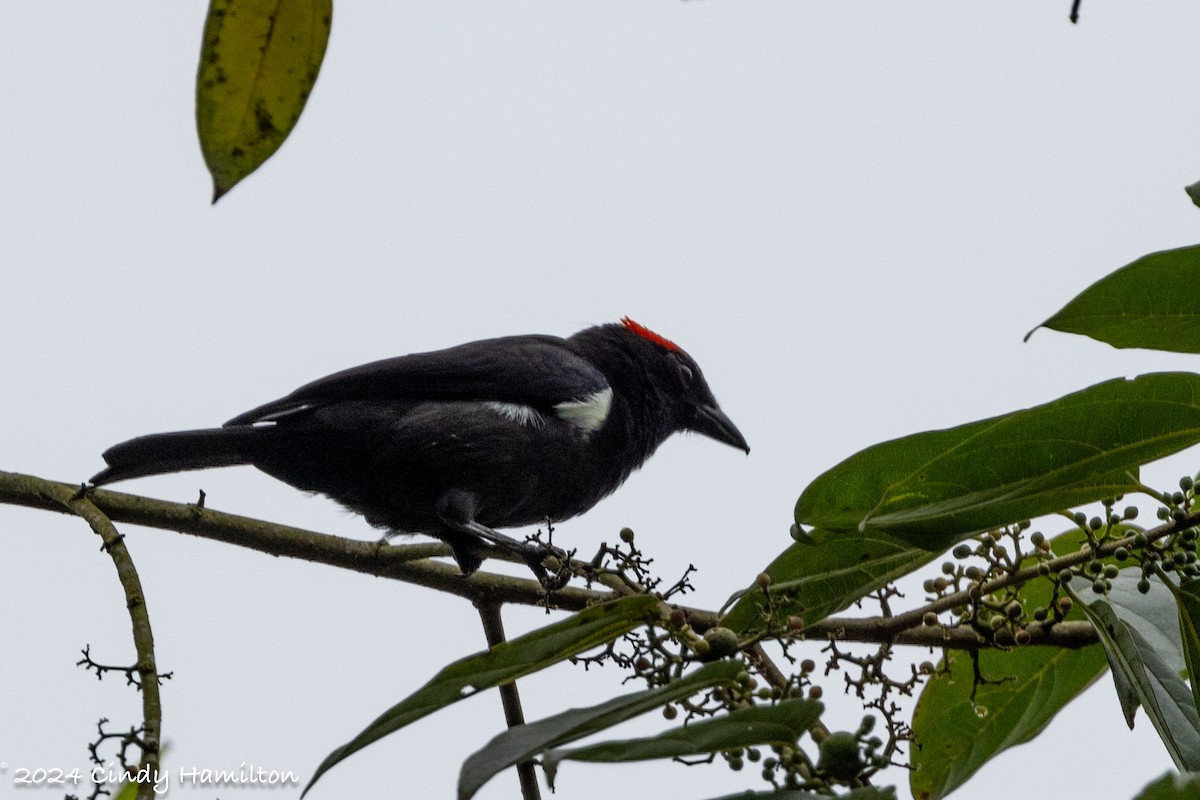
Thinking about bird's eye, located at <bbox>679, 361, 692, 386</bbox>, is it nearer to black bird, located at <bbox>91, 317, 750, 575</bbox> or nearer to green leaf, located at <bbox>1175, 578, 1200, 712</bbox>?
black bird, located at <bbox>91, 317, 750, 575</bbox>

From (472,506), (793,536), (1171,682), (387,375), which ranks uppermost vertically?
(387,375)

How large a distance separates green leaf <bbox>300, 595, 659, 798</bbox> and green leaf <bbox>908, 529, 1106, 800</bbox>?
2.93 feet

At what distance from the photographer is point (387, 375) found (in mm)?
4645

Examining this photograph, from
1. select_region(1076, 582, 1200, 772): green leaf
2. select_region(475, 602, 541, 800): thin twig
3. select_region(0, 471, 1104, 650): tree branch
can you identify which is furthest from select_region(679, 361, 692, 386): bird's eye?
select_region(1076, 582, 1200, 772): green leaf

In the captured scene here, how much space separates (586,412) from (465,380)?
19.3 inches

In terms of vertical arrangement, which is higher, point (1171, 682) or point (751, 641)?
point (751, 641)

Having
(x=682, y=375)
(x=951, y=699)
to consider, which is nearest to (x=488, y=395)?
(x=682, y=375)

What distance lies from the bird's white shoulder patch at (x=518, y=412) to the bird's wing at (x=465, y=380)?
0.03 m

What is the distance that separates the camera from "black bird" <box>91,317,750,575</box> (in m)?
4.29

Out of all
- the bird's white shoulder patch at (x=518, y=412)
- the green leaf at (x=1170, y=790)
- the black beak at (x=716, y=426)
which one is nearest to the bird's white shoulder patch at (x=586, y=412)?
the bird's white shoulder patch at (x=518, y=412)

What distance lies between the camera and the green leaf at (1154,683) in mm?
1832

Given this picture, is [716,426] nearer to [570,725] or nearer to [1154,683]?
[1154,683]

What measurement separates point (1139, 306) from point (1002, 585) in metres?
0.54

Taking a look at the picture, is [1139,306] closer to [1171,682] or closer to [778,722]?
[1171,682]
